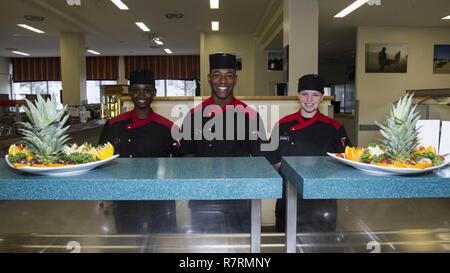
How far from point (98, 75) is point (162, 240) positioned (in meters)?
16.2

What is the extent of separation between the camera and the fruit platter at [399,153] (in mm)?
1205

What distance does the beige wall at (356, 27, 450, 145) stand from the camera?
392 inches

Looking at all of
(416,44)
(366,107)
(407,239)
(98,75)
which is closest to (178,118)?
(407,239)

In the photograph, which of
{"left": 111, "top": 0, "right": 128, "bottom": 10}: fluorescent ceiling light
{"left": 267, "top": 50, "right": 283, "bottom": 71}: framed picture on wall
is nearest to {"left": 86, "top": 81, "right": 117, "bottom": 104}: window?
{"left": 267, "top": 50, "right": 283, "bottom": 71}: framed picture on wall

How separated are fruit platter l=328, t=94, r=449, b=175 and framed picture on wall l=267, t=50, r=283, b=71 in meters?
10.1

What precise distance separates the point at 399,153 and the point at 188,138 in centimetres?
153

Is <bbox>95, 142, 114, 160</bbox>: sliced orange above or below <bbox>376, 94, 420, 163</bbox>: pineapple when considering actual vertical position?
below

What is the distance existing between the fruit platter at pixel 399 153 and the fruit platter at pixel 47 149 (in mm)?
938

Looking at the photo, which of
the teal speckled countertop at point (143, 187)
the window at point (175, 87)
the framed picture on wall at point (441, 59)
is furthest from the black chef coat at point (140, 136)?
the window at point (175, 87)

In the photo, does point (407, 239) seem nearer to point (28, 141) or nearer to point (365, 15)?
point (28, 141)

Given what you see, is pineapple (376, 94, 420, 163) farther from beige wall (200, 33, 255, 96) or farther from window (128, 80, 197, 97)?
window (128, 80, 197, 97)

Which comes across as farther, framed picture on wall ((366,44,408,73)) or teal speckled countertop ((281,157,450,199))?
framed picture on wall ((366,44,408,73))

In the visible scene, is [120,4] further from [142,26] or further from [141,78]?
[141,78]

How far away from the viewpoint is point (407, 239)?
1.43 m
